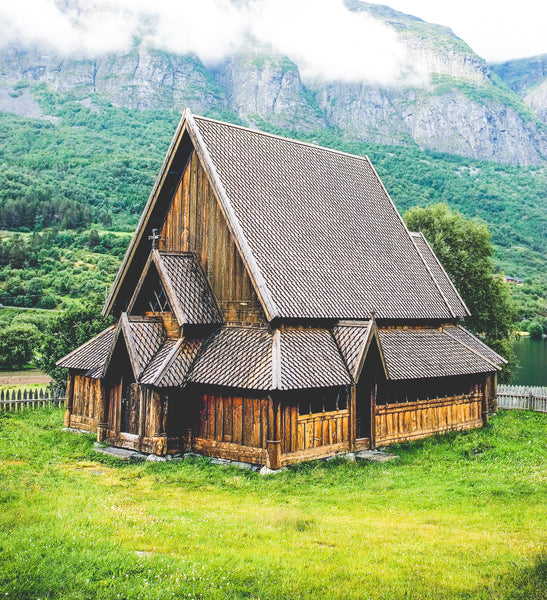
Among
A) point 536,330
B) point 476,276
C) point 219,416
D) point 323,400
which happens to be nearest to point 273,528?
point 219,416

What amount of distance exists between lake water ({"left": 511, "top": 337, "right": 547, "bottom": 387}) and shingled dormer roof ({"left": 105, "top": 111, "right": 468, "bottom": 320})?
96.0ft

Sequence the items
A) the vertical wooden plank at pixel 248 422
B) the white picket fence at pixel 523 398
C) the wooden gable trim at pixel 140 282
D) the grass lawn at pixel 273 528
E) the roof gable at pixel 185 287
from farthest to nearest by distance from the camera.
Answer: the white picket fence at pixel 523 398 → the wooden gable trim at pixel 140 282 → the roof gable at pixel 185 287 → the vertical wooden plank at pixel 248 422 → the grass lawn at pixel 273 528

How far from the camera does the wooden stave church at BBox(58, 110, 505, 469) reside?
1884cm

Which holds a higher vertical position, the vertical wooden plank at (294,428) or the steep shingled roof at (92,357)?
the steep shingled roof at (92,357)

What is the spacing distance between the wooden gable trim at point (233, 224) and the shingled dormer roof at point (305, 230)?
0.03 m

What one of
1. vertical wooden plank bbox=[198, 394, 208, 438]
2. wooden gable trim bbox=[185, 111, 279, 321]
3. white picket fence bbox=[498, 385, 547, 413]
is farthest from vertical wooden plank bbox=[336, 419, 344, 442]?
white picket fence bbox=[498, 385, 547, 413]

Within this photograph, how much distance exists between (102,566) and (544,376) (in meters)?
54.6

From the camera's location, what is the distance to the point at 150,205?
22984mm

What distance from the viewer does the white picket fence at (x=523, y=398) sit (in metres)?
33.5

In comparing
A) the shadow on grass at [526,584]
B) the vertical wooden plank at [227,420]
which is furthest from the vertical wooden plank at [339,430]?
the shadow on grass at [526,584]

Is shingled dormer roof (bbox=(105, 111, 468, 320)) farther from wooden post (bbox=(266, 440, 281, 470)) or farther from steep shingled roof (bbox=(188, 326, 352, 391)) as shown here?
wooden post (bbox=(266, 440, 281, 470))

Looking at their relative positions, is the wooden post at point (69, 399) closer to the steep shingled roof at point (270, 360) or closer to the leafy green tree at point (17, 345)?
the steep shingled roof at point (270, 360)

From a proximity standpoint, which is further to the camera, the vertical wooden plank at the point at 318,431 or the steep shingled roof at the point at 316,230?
the steep shingled roof at the point at 316,230

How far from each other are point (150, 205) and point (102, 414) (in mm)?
7534
